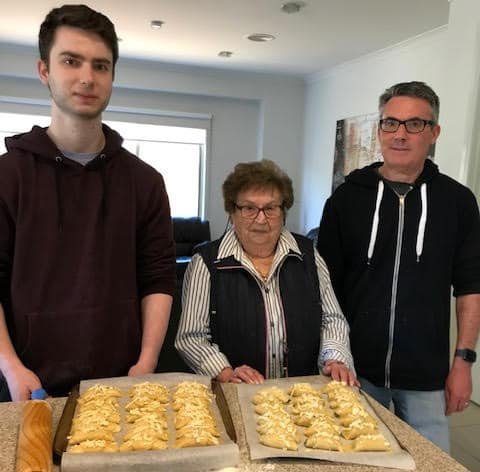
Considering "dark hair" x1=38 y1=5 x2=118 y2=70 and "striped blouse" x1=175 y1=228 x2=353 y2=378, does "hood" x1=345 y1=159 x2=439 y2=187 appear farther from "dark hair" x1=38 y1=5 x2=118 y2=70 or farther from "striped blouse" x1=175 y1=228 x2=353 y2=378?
"dark hair" x1=38 y1=5 x2=118 y2=70

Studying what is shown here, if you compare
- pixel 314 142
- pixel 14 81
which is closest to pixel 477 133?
pixel 314 142

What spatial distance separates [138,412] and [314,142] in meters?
5.43

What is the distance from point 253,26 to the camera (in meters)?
4.08

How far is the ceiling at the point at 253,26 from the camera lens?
11.7 feet

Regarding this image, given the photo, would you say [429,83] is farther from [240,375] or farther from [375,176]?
[240,375]

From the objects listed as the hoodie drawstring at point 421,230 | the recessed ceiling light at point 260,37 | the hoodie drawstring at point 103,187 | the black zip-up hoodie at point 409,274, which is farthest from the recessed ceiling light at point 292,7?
the hoodie drawstring at point 103,187

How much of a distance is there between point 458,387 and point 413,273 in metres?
0.39

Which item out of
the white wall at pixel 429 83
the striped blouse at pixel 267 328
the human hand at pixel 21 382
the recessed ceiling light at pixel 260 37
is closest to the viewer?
the human hand at pixel 21 382

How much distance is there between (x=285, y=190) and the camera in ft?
4.90

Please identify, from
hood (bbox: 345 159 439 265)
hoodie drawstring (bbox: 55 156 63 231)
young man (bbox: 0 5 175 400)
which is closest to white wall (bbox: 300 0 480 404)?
hood (bbox: 345 159 439 265)

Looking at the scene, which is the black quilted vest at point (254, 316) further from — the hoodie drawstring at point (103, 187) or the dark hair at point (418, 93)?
the dark hair at point (418, 93)

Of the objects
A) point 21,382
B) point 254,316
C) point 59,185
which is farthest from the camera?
point 254,316

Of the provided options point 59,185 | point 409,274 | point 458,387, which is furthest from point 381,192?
point 59,185

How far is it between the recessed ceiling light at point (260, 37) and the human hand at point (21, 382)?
381 cm
